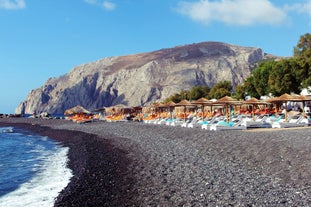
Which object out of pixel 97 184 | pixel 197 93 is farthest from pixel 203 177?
pixel 197 93

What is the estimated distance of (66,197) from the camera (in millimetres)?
9375

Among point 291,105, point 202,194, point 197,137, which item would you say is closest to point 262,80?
point 291,105

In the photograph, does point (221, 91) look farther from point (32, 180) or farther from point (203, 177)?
point (203, 177)

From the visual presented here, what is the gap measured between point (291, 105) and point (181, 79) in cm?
13803

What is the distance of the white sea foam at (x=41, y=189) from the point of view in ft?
30.8

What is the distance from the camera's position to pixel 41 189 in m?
10.9

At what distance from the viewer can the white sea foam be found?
369 inches

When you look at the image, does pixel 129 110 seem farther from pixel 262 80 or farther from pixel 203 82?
pixel 203 82

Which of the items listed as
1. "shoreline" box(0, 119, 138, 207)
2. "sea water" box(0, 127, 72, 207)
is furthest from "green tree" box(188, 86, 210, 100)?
"shoreline" box(0, 119, 138, 207)

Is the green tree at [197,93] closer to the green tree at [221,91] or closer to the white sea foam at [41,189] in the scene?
the green tree at [221,91]

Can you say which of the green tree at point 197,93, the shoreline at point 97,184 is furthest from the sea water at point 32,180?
the green tree at point 197,93

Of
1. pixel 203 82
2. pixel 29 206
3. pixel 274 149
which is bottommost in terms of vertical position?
pixel 29 206

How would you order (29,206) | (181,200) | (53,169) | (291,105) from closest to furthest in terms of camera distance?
(181,200), (29,206), (53,169), (291,105)

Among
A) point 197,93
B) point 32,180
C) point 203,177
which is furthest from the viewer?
point 197,93
